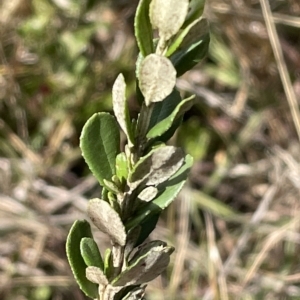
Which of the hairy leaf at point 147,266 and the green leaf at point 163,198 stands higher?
the green leaf at point 163,198

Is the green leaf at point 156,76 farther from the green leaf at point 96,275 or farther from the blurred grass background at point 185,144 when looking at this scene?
the blurred grass background at point 185,144

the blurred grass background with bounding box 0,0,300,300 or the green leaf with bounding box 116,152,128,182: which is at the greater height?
the green leaf with bounding box 116,152,128,182

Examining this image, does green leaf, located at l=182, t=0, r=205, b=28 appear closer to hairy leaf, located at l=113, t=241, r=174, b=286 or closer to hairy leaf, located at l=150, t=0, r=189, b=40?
hairy leaf, located at l=150, t=0, r=189, b=40

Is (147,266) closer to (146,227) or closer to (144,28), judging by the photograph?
(146,227)

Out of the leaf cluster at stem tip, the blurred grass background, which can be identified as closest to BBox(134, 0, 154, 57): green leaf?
the leaf cluster at stem tip

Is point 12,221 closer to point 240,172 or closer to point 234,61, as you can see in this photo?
point 240,172

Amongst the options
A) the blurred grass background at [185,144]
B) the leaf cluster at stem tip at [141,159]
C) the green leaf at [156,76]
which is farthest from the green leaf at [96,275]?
the blurred grass background at [185,144]

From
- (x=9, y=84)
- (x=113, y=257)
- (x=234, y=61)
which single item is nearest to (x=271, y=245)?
(x=234, y=61)
